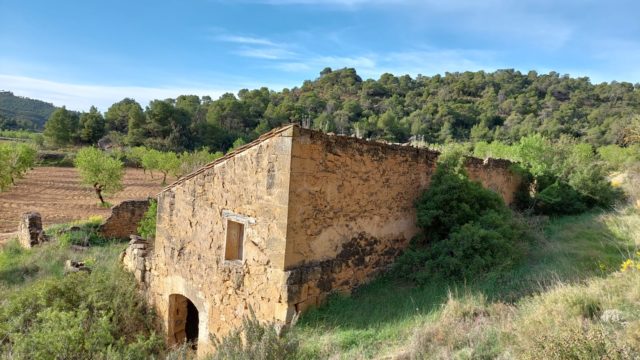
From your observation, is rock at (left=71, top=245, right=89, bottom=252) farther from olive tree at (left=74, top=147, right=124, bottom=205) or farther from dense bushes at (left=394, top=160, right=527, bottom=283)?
dense bushes at (left=394, top=160, right=527, bottom=283)

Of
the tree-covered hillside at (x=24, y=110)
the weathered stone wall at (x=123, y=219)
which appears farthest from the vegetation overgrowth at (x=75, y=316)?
the tree-covered hillside at (x=24, y=110)

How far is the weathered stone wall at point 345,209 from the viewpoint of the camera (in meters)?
5.54

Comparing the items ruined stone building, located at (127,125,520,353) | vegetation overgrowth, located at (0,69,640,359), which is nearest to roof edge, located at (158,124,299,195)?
ruined stone building, located at (127,125,520,353)

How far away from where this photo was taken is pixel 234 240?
6398 millimetres

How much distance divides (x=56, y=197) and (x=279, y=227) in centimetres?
2467

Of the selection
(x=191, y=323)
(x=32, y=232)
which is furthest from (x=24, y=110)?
(x=191, y=323)

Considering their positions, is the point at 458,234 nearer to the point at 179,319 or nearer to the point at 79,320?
the point at 179,319

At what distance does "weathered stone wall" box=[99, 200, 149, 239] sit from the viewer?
14.9 m

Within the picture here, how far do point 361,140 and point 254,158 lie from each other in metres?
1.80

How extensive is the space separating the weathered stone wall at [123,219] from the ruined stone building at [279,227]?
8.12 meters

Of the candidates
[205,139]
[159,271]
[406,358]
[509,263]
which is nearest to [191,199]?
[159,271]

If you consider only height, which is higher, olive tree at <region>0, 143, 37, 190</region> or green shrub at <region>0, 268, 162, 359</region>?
olive tree at <region>0, 143, 37, 190</region>

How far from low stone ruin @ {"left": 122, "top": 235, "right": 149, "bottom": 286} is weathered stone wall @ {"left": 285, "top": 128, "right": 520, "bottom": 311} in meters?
4.34

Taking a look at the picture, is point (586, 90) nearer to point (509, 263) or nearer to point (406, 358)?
point (509, 263)
